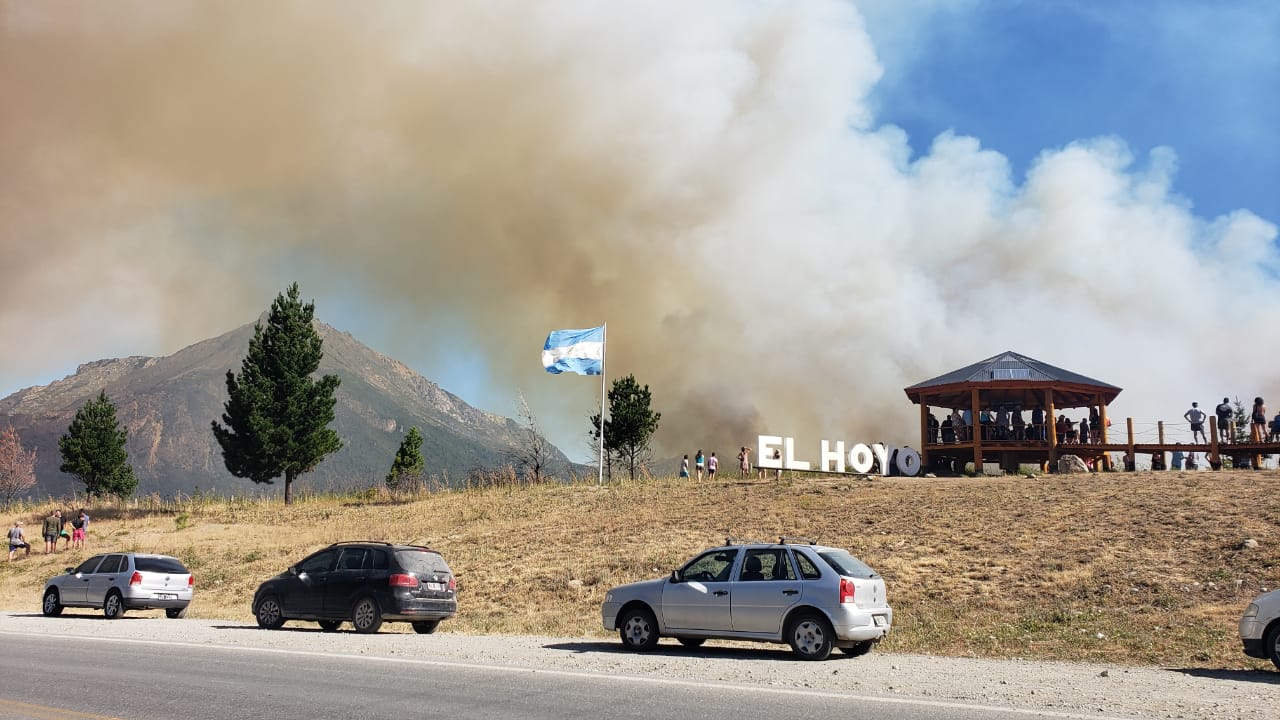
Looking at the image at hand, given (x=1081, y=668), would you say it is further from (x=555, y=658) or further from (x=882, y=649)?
(x=555, y=658)

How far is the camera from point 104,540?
139 feet

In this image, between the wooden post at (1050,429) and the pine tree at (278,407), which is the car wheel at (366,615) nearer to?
the wooden post at (1050,429)

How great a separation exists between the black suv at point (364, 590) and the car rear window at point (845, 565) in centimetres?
832

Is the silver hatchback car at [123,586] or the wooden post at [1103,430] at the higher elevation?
the wooden post at [1103,430]

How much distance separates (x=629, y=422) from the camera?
175 ft

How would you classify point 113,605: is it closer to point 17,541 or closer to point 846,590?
point 846,590

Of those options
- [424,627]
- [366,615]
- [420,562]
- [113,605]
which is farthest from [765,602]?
[113,605]

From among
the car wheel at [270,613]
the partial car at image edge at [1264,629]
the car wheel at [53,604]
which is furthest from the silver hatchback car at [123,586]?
the partial car at image edge at [1264,629]

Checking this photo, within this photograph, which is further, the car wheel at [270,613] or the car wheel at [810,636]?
the car wheel at [270,613]

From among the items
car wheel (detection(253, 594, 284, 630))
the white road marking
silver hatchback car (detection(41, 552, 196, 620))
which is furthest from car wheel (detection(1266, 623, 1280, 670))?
silver hatchback car (detection(41, 552, 196, 620))

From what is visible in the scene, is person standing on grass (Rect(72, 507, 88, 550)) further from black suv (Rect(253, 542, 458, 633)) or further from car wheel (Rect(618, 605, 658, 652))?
car wheel (Rect(618, 605, 658, 652))

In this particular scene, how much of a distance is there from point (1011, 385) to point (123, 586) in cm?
3619

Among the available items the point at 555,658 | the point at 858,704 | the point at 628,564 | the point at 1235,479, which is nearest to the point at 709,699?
the point at 858,704

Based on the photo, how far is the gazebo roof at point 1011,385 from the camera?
144ft
